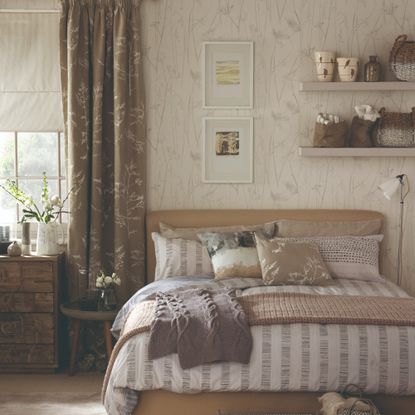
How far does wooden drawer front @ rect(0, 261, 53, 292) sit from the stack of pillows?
72cm

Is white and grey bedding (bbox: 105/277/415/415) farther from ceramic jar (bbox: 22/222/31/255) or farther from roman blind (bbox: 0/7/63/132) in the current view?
roman blind (bbox: 0/7/63/132)

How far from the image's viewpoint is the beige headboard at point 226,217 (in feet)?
16.7

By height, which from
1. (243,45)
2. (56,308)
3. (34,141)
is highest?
(243,45)

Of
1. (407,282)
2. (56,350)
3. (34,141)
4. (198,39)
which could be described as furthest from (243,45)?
(56,350)

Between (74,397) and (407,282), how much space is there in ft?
7.71

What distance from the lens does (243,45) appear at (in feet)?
16.6

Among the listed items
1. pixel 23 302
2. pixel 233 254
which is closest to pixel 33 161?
pixel 23 302

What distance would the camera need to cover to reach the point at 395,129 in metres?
4.98

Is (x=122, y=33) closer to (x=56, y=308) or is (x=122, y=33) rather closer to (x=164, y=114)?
(x=164, y=114)

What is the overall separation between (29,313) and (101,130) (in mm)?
1256

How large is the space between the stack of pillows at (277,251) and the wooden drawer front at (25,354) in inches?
33.9

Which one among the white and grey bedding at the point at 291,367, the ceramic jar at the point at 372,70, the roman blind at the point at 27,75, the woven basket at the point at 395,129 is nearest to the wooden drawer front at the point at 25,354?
the white and grey bedding at the point at 291,367

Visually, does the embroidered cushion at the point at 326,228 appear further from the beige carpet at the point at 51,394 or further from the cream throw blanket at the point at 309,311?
the beige carpet at the point at 51,394

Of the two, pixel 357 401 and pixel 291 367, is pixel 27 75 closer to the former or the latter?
pixel 291 367
